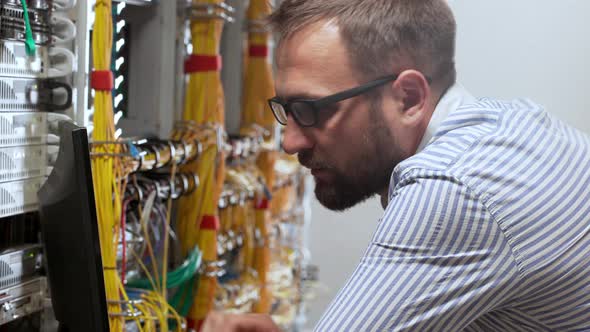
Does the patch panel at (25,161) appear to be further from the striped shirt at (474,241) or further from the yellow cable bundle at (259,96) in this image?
the yellow cable bundle at (259,96)

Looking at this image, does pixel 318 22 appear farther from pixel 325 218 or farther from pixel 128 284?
pixel 325 218

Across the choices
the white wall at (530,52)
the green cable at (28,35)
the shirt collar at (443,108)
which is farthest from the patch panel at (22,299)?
the white wall at (530,52)

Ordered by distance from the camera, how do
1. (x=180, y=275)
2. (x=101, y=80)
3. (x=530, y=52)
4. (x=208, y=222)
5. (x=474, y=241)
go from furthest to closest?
(x=530, y=52) < (x=208, y=222) < (x=180, y=275) < (x=101, y=80) < (x=474, y=241)

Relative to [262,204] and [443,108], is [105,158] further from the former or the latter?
[262,204]

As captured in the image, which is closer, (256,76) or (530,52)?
(530,52)

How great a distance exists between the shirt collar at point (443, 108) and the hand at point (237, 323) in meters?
0.44

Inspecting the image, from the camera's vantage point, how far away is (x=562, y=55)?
2434mm

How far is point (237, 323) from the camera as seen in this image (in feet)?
4.80

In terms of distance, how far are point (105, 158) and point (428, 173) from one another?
801mm

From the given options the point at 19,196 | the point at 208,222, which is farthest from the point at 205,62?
the point at 19,196

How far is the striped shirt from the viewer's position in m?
1.06

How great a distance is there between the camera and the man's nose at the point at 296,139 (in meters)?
1.37

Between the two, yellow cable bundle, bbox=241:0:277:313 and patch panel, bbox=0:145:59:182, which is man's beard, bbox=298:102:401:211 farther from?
yellow cable bundle, bbox=241:0:277:313

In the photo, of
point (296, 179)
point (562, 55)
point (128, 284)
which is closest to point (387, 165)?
point (128, 284)
